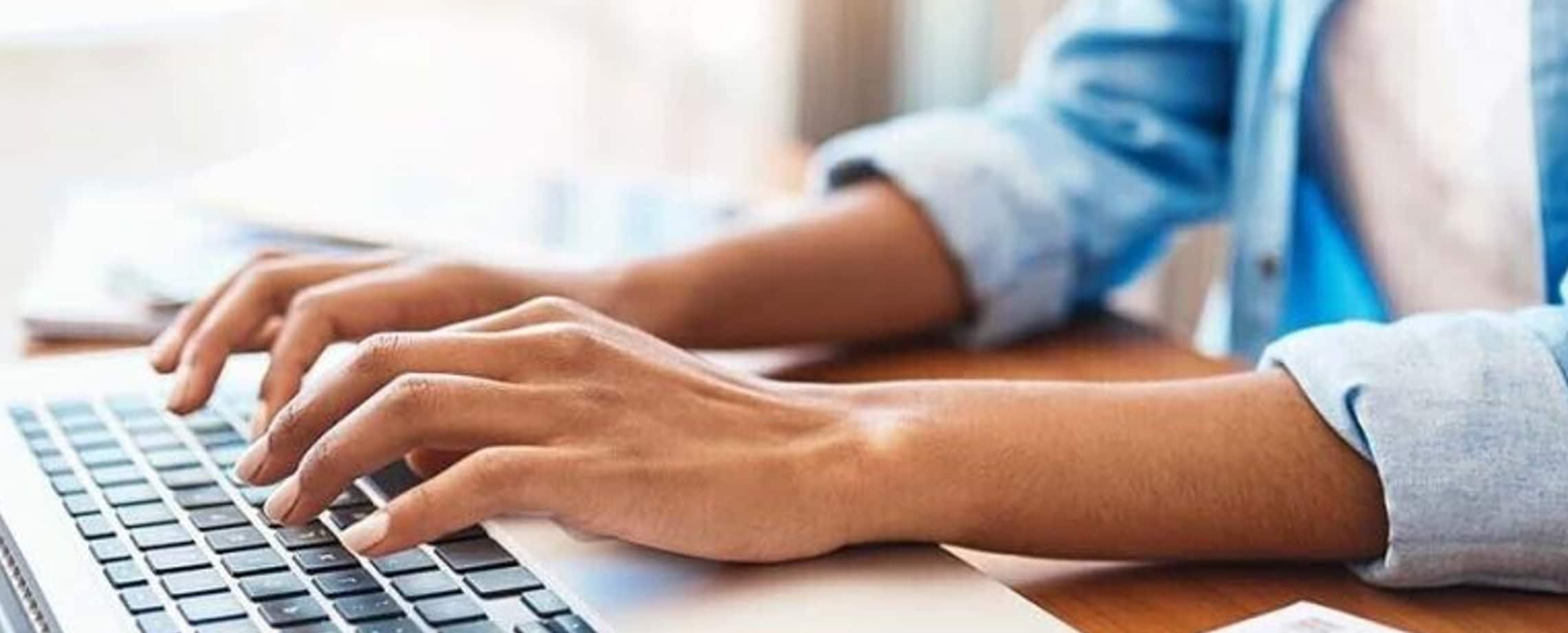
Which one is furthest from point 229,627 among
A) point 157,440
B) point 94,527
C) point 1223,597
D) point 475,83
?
point 475,83

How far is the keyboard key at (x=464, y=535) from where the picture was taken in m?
0.73

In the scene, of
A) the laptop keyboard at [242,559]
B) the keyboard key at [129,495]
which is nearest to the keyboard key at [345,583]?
the laptop keyboard at [242,559]

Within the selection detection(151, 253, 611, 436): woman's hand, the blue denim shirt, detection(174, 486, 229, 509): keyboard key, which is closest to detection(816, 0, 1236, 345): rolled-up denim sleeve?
the blue denim shirt

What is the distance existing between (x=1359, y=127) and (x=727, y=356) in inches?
13.7

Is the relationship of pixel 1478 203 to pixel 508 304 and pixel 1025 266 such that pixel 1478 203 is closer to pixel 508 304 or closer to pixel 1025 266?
pixel 1025 266

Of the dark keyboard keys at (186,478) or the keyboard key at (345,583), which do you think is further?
the dark keyboard keys at (186,478)

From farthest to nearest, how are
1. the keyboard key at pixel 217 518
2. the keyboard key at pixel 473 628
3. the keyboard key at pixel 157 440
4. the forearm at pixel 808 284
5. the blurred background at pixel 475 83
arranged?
the blurred background at pixel 475 83 → the forearm at pixel 808 284 → the keyboard key at pixel 157 440 → the keyboard key at pixel 217 518 → the keyboard key at pixel 473 628

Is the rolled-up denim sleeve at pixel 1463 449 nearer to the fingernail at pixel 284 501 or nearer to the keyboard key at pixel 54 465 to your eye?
the fingernail at pixel 284 501

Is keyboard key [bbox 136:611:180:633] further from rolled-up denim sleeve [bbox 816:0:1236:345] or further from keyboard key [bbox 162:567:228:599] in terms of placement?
rolled-up denim sleeve [bbox 816:0:1236:345]

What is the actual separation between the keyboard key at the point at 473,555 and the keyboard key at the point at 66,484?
16 centimetres

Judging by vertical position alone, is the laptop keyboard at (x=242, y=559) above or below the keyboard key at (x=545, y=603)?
below

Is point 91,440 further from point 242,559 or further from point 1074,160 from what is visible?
point 1074,160

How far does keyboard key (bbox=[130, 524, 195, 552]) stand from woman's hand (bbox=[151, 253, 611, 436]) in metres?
0.12

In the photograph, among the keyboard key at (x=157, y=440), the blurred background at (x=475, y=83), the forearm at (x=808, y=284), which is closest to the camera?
the keyboard key at (x=157, y=440)
